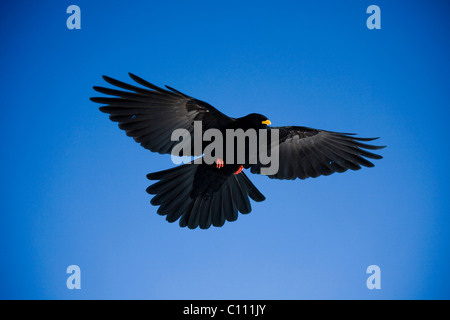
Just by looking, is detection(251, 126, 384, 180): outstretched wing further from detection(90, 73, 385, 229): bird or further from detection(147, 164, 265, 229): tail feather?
detection(147, 164, 265, 229): tail feather

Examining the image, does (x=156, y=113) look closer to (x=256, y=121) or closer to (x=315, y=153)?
(x=256, y=121)

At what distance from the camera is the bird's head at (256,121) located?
570 cm

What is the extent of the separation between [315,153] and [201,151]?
94.7 inches

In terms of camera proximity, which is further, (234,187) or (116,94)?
(234,187)

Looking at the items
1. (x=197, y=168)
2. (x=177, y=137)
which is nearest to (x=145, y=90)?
(x=177, y=137)

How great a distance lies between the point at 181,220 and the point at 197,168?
0.91 meters

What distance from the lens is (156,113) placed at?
571cm

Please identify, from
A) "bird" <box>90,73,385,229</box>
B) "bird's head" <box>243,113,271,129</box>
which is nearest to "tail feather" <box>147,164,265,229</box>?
"bird" <box>90,73,385,229</box>

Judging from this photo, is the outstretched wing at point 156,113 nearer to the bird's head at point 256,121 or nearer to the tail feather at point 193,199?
the bird's head at point 256,121

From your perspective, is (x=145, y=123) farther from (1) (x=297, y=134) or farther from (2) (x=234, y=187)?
(1) (x=297, y=134)

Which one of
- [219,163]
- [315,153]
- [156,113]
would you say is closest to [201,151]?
[219,163]

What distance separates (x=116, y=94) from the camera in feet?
17.1

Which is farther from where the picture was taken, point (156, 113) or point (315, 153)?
point (315, 153)

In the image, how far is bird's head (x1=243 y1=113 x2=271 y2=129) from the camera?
570 centimetres
